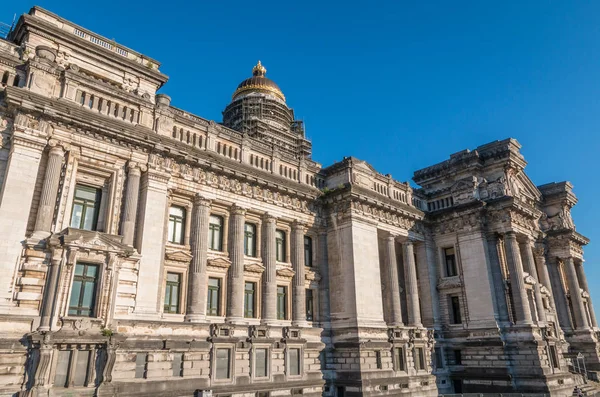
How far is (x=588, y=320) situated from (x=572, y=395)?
Result: 59.3 feet

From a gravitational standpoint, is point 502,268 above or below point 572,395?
above

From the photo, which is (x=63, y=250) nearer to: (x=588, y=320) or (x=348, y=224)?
(x=348, y=224)

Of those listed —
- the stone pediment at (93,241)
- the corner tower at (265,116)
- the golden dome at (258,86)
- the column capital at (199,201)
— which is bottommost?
the stone pediment at (93,241)

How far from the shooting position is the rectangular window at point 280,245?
31844 mm

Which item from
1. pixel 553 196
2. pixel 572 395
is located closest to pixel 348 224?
pixel 572 395

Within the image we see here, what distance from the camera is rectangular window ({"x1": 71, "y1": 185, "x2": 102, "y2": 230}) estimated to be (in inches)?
883

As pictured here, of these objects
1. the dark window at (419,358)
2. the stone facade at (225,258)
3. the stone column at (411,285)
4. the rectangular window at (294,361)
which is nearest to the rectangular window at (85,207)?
the stone facade at (225,258)

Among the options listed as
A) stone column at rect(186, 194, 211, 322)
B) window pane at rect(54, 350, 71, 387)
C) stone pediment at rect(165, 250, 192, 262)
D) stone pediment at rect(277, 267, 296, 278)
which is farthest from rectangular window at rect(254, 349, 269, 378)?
window pane at rect(54, 350, 71, 387)

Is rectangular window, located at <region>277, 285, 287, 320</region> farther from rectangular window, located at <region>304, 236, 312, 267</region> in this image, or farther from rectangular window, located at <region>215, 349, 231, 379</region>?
rectangular window, located at <region>215, 349, 231, 379</region>

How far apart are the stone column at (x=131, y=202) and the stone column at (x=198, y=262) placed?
160 inches

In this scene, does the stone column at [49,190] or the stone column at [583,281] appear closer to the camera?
the stone column at [49,190]

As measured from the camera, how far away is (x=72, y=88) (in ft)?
76.8

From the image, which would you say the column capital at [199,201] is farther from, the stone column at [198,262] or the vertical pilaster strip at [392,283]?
the vertical pilaster strip at [392,283]

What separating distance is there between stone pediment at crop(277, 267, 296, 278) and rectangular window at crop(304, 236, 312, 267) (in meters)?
2.40
